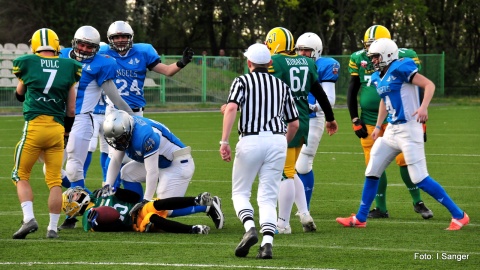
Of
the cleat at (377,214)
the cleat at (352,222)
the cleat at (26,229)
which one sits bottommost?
the cleat at (377,214)

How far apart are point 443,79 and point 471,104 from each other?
3522 millimetres

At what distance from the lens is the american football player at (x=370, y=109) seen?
10508 mm

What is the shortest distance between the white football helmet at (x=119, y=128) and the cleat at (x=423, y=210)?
3.36 meters

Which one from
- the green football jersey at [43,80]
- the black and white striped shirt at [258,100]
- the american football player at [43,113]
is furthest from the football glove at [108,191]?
the black and white striped shirt at [258,100]

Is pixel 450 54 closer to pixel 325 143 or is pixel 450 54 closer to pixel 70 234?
pixel 325 143

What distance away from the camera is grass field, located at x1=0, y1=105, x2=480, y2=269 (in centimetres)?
744

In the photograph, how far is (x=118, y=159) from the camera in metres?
9.52

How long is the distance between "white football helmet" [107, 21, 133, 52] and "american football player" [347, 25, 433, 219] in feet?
8.32

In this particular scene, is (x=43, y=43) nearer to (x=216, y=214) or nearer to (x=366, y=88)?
(x=216, y=214)

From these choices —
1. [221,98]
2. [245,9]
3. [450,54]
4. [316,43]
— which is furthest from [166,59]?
[316,43]

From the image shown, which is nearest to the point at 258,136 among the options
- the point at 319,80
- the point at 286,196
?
the point at 286,196

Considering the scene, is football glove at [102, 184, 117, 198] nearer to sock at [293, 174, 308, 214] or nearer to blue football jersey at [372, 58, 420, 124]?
sock at [293, 174, 308, 214]

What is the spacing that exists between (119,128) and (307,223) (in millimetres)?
2010

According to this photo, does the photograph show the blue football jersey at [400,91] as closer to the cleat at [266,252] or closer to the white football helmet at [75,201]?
the cleat at [266,252]
